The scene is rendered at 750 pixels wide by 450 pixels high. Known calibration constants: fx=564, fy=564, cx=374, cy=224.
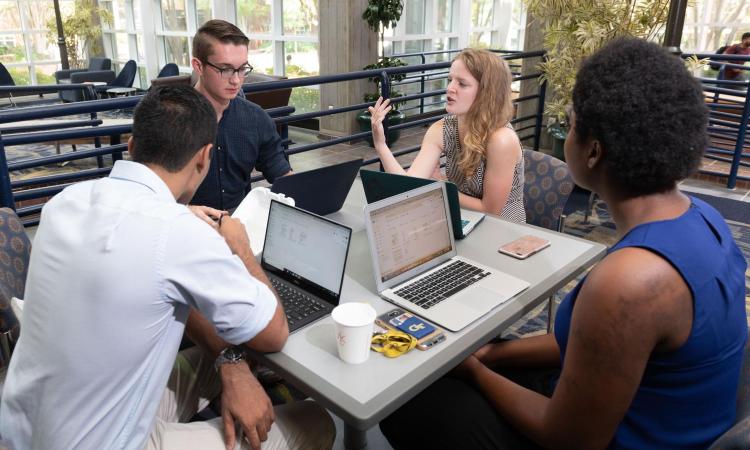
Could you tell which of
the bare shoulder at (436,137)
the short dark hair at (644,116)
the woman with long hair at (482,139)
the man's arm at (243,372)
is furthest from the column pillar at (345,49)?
the short dark hair at (644,116)

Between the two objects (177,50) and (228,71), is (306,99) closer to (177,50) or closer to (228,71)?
(177,50)

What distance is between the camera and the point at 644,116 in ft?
3.24

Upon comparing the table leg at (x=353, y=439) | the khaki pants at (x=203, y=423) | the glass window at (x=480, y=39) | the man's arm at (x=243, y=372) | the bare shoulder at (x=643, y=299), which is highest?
the glass window at (x=480, y=39)

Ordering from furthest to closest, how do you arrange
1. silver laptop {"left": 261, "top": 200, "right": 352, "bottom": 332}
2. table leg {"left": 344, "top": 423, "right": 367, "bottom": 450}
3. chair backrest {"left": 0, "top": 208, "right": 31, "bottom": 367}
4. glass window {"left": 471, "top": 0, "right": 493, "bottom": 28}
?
glass window {"left": 471, "top": 0, "right": 493, "bottom": 28}, table leg {"left": 344, "top": 423, "right": 367, "bottom": 450}, chair backrest {"left": 0, "top": 208, "right": 31, "bottom": 367}, silver laptop {"left": 261, "top": 200, "right": 352, "bottom": 332}

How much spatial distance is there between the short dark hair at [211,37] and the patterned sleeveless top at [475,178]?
0.93 metres

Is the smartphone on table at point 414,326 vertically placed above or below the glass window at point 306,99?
above

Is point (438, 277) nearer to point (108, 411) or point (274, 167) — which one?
point (108, 411)

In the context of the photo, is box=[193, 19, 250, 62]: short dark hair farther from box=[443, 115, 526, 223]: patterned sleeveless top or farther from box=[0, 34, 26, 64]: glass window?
box=[0, 34, 26, 64]: glass window

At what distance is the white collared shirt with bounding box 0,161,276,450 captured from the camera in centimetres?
101

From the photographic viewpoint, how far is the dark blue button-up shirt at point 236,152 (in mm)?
2328

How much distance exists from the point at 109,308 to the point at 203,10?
9668 millimetres

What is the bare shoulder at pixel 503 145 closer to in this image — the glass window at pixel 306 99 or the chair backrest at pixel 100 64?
the glass window at pixel 306 99

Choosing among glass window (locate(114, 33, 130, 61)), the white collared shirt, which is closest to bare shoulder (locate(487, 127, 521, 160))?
the white collared shirt

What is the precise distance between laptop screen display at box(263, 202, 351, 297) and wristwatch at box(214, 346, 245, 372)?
251mm
